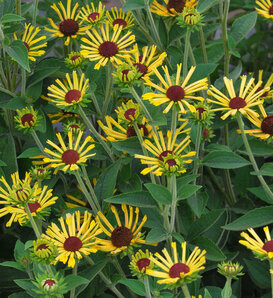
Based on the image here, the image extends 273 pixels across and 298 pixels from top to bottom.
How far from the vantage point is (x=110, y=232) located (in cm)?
97

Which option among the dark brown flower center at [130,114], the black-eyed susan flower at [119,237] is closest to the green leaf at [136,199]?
the black-eyed susan flower at [119,237]

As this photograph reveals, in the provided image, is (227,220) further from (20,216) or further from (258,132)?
(20,216)

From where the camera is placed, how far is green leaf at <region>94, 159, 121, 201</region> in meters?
1.02

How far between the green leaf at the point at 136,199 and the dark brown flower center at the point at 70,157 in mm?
94

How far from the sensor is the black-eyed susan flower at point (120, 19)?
45.9 inches

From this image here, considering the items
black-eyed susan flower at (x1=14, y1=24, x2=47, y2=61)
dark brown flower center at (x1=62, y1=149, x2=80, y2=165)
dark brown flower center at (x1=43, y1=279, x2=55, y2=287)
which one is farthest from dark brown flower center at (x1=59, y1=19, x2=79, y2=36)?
dark brown flower center at (x1=43, y1=279, x2=55, y2=287)

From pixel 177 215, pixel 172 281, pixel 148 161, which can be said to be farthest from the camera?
pixel 177 215

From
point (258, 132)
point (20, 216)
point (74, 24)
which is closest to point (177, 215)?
point (258, 132)

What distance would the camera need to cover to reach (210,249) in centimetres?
104

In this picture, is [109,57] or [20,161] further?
[20,161]

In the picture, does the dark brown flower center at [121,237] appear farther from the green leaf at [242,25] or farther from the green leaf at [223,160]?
the green leaf at [242,25]

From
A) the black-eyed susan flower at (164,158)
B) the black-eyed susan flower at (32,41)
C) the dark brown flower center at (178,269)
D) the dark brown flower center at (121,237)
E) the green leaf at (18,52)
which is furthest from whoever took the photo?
the black-eyed susan flower at (32,41)

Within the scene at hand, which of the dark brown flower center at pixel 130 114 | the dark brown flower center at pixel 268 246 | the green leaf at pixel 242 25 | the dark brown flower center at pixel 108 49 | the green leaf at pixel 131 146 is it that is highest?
the green leaf at pixel 242 25

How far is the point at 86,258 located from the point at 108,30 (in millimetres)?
436
